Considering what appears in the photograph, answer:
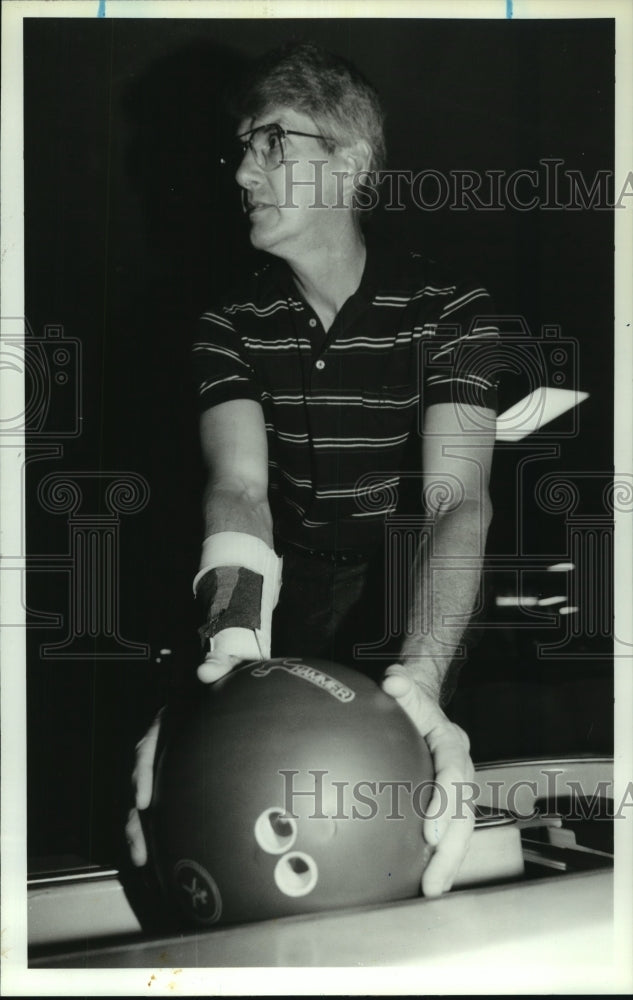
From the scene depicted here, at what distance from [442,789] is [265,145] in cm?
137

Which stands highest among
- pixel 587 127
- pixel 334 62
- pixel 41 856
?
pixel 334 62

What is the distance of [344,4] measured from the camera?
2.01m

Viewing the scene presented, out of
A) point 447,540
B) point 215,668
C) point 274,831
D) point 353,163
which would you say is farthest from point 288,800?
point 353,163

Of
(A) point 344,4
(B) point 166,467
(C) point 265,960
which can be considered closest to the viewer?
(C) point 265,960

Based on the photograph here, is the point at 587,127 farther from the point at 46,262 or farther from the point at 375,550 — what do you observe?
the point at 46,262

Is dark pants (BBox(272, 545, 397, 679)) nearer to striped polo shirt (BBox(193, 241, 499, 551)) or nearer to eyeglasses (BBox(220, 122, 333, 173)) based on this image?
striped polo shirt (BBox(193, 241, 499, 551))

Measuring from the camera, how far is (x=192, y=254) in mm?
2133

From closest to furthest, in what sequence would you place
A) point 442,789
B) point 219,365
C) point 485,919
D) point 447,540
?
point 442,789, point 485,919, point 447,540, point 219,365

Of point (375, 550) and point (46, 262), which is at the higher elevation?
point (46, 262)

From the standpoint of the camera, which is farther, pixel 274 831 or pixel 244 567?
pixel 244 567

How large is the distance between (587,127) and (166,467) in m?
1.17

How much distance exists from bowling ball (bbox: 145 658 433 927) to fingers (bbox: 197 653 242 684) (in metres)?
0.09

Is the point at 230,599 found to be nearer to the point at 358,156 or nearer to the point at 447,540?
the point at 447,540

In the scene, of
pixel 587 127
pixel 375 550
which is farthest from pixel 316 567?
pixel 587 127
